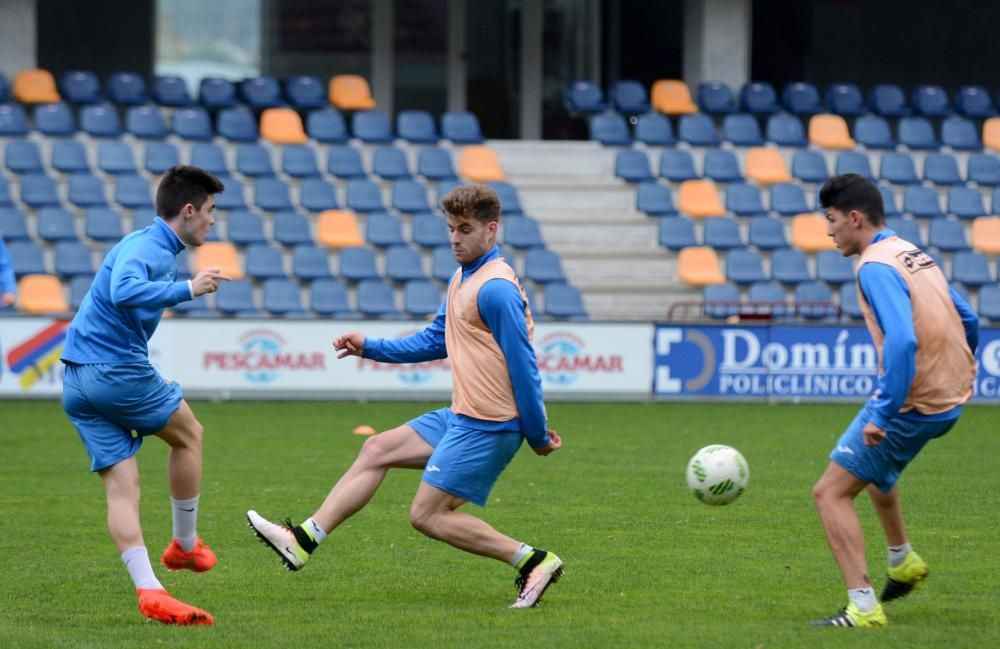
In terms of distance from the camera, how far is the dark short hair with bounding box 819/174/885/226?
6.61 metres

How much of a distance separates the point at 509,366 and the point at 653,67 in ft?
75.3

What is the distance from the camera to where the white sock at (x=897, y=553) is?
23.3ft

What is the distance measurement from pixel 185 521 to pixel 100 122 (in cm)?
1754

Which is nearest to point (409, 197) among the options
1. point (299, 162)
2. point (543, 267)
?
point (299, 162)

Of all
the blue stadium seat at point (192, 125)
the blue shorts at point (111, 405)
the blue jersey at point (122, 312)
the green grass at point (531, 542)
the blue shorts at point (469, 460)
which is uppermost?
the blue stadium seat at point (192, 125)

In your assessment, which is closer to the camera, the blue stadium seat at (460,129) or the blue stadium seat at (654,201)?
the blue stadium seat at (654,201)

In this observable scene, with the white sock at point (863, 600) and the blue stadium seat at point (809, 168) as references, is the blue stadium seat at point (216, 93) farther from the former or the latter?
the white sock at point (863, 600)

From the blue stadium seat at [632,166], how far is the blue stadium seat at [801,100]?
3.53 m

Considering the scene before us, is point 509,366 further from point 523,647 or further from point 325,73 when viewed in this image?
point 325,73

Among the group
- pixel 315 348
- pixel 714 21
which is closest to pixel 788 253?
pixel 714 21

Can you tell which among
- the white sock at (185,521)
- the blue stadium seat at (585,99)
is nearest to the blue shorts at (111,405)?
the white sock at (185,521)

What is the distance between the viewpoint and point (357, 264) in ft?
73.7

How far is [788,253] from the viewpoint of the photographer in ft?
77.0

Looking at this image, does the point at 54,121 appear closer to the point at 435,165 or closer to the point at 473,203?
the point at 435,165
